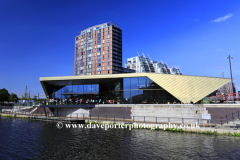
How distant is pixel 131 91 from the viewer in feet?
107

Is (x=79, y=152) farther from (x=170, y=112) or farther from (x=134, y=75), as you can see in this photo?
(x=134, y=75)

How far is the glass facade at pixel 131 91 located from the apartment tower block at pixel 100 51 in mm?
50947

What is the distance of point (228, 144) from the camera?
13.8 meters

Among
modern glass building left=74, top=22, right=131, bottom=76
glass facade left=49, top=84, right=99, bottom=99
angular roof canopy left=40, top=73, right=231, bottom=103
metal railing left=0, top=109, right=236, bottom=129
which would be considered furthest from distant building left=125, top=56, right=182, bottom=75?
metal railing left=0, top=109, right=236, bottom=129

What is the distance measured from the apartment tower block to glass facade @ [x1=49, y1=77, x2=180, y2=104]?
5095cm

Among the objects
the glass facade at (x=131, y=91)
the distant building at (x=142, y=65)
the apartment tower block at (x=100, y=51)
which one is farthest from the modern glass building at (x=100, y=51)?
the glass facade at (x=131, y=91)

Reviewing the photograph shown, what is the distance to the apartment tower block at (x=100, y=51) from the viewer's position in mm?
89250

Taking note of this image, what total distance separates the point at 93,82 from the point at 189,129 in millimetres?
23726

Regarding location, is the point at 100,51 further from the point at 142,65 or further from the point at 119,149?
the point at 119,149

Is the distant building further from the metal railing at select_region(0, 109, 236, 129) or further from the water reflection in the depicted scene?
the water reflection

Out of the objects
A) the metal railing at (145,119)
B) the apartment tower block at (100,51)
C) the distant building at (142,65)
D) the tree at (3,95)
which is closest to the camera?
the metal railing at (145,119)

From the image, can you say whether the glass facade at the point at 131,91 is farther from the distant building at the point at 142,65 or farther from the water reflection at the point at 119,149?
the distant building at the point at 142,65

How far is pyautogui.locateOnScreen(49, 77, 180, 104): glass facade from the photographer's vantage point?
98.5ft

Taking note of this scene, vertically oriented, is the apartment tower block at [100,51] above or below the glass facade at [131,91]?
above
